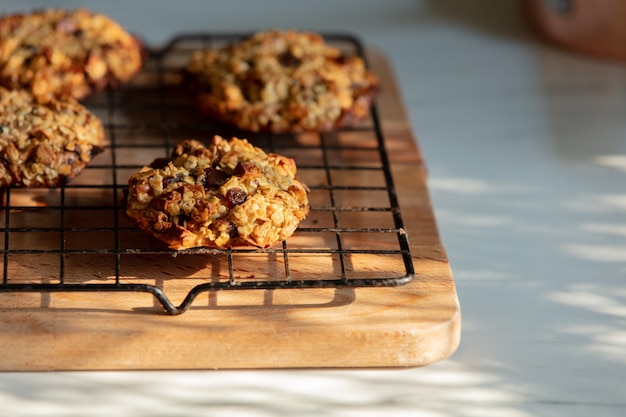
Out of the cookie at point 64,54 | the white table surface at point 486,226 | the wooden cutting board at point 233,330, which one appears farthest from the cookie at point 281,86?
the wooden cutting board at point 233,330

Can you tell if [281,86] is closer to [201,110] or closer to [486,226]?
[201,110]

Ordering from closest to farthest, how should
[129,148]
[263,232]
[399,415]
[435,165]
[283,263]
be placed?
→ [399,415] → [263,232] → [283,263] → [129,148] → [435,165]

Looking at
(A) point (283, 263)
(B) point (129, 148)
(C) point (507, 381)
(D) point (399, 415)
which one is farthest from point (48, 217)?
(C) point (507, 381)

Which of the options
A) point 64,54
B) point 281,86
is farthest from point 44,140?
point 281,86

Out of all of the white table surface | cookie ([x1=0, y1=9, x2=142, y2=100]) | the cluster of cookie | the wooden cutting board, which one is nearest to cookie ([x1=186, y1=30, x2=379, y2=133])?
the cluster of cookie

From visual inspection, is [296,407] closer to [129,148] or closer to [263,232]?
[263,232]
